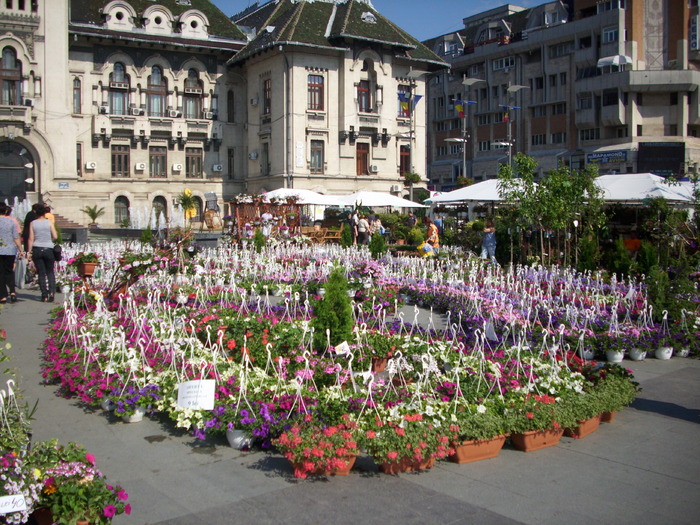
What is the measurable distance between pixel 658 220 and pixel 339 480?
14956mm

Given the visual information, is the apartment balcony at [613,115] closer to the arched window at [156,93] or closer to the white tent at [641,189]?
the arched window at [156,93]

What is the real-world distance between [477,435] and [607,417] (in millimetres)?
1828

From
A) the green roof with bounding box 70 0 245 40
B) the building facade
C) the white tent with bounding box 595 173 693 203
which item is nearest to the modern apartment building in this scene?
the building facade

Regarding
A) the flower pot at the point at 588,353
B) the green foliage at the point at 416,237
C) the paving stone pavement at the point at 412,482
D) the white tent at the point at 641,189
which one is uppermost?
the white tent at the point at 641,189

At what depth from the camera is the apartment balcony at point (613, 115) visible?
49844 mm

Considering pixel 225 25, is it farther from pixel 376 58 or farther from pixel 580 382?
pixel 580 382

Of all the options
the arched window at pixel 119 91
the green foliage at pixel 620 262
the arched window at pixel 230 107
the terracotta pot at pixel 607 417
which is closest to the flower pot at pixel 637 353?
the terracotta pot at pixel 607 417

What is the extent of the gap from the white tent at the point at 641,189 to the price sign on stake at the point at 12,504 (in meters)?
16.8

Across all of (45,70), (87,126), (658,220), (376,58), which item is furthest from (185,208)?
(658,220)

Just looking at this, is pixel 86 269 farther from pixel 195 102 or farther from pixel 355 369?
pixel 195 102

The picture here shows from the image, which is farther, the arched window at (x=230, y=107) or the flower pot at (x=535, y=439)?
the arched window at (x=230, y=107)

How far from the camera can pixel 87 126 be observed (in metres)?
40.2

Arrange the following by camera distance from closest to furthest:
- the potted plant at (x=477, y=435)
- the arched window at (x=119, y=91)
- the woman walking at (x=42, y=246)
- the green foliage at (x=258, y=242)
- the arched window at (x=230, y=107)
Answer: the potted plant at (x=477, y=435)
the woman walking at (x=42, y=246)
the green foliage at (x=258, y=242)
the arched window at (x=119, y=91)
the arched window at (x=230, y=107)

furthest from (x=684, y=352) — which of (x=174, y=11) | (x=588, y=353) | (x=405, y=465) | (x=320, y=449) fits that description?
(x=174, y=11)
